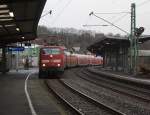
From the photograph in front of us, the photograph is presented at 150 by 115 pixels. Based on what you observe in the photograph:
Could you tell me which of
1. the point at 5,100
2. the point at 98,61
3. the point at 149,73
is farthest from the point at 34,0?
the point at 98,61

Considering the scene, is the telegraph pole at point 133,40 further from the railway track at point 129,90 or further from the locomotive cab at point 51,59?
the railway track at point 129,90

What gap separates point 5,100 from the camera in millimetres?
22016

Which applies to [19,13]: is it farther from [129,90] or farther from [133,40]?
[133,40]

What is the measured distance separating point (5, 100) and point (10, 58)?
143 ft

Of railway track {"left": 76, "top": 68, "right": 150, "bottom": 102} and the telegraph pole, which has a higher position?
the telegraph pole

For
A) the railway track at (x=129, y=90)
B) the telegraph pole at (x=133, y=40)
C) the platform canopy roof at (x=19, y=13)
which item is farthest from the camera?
the telegraph pole at (x=133, y=40)

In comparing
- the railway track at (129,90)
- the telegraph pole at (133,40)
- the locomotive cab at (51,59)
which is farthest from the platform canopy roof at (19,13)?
the telegraph pole at (133,40)

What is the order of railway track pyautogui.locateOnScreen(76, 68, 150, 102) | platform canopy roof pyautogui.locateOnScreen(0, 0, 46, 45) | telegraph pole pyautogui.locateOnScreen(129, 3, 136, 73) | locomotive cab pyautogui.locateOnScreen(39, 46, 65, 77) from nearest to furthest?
1. railway track pyautogui.locateOnScreen(76, 68, 150, 102)
2. platform canopy roof pyautogui.locateOnScreen(0, 0, 46, 45)
3. locomotive cab pyautogui.locateOnScreen(39, 46, 65, 77)
4. telegraph pole pyautogui.locateOnScreen(129, 3, 136, 73)

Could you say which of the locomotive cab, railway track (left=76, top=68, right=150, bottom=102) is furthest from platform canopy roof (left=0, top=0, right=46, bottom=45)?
railway track (left=76, top=68, right=150, bottom=102)

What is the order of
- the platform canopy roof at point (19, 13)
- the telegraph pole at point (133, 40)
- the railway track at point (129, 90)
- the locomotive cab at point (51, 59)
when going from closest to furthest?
the railway track at point (129, 90) < the platform canopy roof at point (19, 13) < the locomotive cab at point (51, 59) < the telegraph pole at point (133, 40)

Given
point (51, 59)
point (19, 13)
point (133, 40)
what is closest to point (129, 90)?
point (19, 13)

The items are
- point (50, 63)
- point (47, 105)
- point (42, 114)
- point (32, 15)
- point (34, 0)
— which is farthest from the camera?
point (50, 63)

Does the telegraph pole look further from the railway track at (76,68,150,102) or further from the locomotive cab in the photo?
the railway track at (76,68,150,102)

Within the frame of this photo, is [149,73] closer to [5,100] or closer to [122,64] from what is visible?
[122,64]
